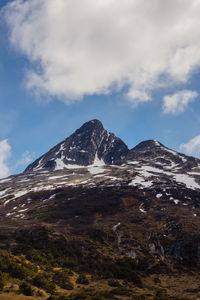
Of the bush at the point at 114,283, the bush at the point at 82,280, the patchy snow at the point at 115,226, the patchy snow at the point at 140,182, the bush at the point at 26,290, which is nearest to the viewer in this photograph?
the bush at the point at 26,290

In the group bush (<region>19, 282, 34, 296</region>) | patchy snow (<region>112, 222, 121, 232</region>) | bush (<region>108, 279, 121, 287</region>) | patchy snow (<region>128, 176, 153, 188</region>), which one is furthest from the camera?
patchy snow (<region>128, 176, 153, 188</region>)

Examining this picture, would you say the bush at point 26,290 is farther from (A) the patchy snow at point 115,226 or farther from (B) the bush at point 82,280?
(A) the patchy snow at point 115,226

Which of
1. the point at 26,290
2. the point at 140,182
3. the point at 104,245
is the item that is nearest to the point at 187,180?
the point at 140,182

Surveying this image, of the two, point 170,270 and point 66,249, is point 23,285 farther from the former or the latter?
point 170,270

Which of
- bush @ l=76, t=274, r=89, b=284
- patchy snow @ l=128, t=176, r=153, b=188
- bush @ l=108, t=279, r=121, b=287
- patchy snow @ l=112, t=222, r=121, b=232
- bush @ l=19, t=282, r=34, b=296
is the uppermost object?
patchy snow @ l=128, t=176, r=153, b=188

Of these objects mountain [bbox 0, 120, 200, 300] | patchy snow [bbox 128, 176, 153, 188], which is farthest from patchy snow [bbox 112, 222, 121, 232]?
patchy snow [bbox 128, 176, 153, 188]

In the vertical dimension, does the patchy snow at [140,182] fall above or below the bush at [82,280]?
above

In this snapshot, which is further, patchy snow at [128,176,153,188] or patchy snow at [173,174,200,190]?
patchy snow at [173,174,200,190]

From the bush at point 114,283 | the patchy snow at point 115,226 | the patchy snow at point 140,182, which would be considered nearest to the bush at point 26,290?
the bush at point 114,283

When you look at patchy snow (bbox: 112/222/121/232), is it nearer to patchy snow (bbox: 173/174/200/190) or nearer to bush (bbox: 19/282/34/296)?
bush (bbox: 19/282/34/296)

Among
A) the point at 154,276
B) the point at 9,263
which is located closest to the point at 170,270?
the point at 154,276

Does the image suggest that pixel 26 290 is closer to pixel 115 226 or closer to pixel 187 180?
pixel 115 226

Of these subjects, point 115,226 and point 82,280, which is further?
point 115,226

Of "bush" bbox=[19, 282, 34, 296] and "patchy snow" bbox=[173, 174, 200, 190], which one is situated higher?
"patchy snow" bbox=[173, 174, 200, 190]
